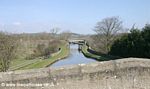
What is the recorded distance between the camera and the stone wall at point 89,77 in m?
5.86

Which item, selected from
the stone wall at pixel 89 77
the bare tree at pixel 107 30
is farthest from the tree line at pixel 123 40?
the stone wall at pixel 89 77

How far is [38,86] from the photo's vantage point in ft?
19.4

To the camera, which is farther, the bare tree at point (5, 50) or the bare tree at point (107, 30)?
the bare tree at point (107, 30)

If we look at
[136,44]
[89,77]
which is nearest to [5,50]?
[136,44]

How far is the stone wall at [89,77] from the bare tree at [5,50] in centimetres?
2096

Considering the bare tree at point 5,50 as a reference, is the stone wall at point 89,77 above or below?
above

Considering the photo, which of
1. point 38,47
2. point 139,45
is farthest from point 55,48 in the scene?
point 139,45

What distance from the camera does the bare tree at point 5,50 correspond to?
26489 mm

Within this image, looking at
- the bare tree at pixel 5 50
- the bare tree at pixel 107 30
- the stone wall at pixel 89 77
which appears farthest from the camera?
the bare tree at pixel 107 30

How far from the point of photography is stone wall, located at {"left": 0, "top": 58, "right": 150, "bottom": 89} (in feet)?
19.2

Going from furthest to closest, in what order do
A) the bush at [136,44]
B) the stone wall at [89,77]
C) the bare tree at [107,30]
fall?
the bare tree at [107,30] → the bush at [136,44] → the stone wall at [89,77]

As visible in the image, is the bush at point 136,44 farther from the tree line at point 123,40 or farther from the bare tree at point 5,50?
the bare tree at point 5,50

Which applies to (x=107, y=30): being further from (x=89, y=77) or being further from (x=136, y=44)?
(x=89, y=77)

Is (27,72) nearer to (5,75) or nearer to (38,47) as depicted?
(5,75)
